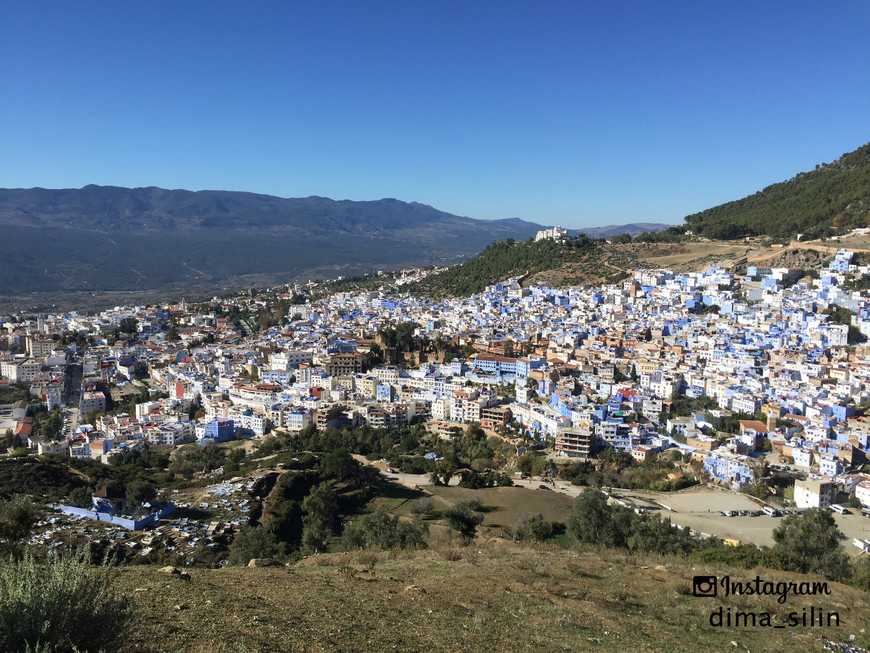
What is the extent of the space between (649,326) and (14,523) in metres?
24.7

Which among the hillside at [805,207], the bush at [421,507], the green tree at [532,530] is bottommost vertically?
the bush at [421,507]

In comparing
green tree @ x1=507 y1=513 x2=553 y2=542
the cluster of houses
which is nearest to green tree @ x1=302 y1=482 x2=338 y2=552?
green tree @ x1=507 y1=513 x2=553 y2=542

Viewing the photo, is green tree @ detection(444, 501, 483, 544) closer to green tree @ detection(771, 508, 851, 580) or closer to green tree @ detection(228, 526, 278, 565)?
green tree @ detection(228, 526, 278, 565)

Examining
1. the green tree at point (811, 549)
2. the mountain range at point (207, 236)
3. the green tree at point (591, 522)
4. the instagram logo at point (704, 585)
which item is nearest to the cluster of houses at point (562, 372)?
the green tree at point (811, 549)

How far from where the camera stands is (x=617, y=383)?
2050cm

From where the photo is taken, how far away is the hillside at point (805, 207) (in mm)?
31531

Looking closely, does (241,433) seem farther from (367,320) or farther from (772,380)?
(772,380)

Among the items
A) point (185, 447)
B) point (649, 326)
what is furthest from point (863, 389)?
point (185, 447)

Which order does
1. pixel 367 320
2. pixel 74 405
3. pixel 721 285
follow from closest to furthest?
pixel 74 405
pixel 721 285
pixel 367 320

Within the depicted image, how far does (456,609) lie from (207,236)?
12122 centimetres

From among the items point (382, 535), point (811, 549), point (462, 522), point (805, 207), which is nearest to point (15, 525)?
point (382, 535)

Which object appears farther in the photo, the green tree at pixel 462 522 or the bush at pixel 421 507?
the bush at pixel 421 507

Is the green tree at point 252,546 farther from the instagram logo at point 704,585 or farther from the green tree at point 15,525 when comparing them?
the instagram logo at point 704,585

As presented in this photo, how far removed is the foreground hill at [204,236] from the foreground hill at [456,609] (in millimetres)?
70772
